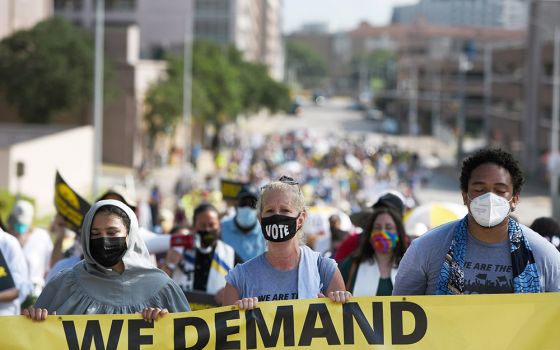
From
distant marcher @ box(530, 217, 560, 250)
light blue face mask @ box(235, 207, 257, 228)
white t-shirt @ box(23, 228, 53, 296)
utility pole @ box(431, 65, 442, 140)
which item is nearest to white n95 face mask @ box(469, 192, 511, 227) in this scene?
distant marcher @ box(530, 217, 560, 250)

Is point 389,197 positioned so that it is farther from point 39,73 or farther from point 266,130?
point 266,130

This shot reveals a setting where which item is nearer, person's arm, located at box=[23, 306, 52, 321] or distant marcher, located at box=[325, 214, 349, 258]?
person's arm, located at box=[23, 306, 52, 321]

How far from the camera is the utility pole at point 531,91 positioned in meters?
73.4

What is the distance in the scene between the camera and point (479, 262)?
5.36 meters

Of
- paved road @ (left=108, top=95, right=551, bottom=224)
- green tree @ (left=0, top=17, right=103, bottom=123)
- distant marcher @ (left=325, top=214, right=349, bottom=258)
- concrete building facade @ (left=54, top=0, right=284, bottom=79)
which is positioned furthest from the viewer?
concrete building facade @ (left=54, top=0, right=284, bottom=79)

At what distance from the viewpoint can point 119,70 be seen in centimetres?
6044

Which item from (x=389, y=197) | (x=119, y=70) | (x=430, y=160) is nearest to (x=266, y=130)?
(x=430, y=160)

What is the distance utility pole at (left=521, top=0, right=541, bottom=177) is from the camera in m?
73.4

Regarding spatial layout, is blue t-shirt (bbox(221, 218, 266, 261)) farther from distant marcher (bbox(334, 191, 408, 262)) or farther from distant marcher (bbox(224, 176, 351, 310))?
distant marcher (bbox(224, 176, 351, 310))

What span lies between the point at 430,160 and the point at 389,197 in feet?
227

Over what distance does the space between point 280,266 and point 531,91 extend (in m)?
72.1

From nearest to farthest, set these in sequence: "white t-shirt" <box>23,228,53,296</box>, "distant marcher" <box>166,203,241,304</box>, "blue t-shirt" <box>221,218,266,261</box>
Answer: "distant marcher" <box>166,203,241,304</box>, "blue t-shirt" <box>221,218,266,261</box>, "white t-shirt" <box>23,228,53,296</box>

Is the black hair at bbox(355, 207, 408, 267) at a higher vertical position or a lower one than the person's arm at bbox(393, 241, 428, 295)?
lower

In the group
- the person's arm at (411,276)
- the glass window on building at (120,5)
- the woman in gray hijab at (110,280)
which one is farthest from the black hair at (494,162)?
the glass window on building at (120,5)
